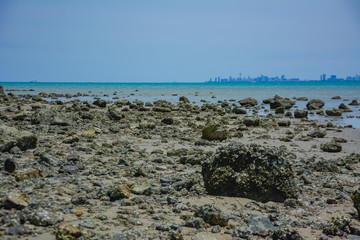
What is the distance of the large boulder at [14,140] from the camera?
8234mm

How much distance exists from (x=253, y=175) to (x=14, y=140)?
599cm

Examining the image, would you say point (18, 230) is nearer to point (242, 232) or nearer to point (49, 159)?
point (242, 232)

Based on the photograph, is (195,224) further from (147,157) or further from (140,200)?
(147,157)

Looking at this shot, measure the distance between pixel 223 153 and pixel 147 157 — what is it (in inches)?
129

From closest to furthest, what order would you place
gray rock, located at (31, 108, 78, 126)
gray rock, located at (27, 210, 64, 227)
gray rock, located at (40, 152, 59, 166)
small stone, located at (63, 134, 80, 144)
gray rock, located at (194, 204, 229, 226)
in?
gray rock, located at (27, 210, 64, 227)
gray rock, located at (194, 204, 229, 226)
gray rock, located at (40, 152, 59, 166)
small stone, located at (63, 134, 80, 144)
gray rock, located at (31, 108, 78, 126)

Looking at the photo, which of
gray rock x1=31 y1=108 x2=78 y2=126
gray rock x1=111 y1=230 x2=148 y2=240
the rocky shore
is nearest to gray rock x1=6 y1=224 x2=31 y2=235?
the rocky shore

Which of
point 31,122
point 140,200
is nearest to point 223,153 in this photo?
point 140,200

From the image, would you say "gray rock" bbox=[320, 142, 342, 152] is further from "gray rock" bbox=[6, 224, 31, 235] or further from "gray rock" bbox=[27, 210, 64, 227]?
"gray rock" bbox=[6, 224, 31, 235]

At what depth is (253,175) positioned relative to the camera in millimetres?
6023

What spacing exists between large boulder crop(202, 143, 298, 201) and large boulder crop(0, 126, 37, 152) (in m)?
5.17

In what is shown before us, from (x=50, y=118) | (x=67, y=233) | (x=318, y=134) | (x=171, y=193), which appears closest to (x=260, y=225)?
(x=171, y=193)

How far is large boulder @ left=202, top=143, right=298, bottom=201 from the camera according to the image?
6.02 m

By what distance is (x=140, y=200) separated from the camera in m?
5.61

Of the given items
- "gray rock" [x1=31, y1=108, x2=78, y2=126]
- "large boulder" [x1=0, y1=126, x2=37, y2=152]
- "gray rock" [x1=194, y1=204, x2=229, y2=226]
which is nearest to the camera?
"gray rock" [x1=194, y1=204, x2=229, y2=226]
